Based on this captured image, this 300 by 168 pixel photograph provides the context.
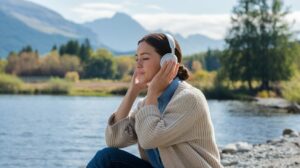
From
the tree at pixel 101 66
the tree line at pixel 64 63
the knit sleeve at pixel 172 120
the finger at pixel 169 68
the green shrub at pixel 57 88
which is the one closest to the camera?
the knit sleeve at pixel 172 120

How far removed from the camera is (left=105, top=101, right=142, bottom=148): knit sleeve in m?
3.61

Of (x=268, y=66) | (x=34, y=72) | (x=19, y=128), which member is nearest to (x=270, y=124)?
(x=19, y=128)

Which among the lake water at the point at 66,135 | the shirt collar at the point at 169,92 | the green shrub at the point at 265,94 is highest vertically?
the shirt collar at the point at 169,92

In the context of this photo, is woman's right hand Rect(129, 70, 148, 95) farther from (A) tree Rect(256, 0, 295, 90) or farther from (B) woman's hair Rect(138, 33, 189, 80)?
(A) tree Rect(256, 0, 295, 90)

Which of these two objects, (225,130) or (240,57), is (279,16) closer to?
(240,57)

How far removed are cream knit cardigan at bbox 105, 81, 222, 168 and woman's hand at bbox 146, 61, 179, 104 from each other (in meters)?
0.07

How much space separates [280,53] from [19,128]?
3157cm

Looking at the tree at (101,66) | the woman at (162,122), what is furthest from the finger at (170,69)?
the tree at (101,66)

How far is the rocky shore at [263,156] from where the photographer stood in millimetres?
9470

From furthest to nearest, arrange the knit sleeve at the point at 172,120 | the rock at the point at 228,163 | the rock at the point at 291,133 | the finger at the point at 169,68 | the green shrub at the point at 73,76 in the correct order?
the green shrub at the point at 73,76
the rock at the point at 291,133
the rock at the point at 228,163
the finger at the point at 169,68
the knit sleeve at the point at 172,120

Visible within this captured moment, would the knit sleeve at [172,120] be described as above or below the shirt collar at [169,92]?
below

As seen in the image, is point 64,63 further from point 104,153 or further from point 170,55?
point 170,55

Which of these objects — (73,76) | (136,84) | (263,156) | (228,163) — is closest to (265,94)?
(73,76)

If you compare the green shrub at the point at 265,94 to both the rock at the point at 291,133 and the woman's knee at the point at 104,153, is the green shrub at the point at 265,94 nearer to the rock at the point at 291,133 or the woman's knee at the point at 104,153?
the rock at the point at 291,133
